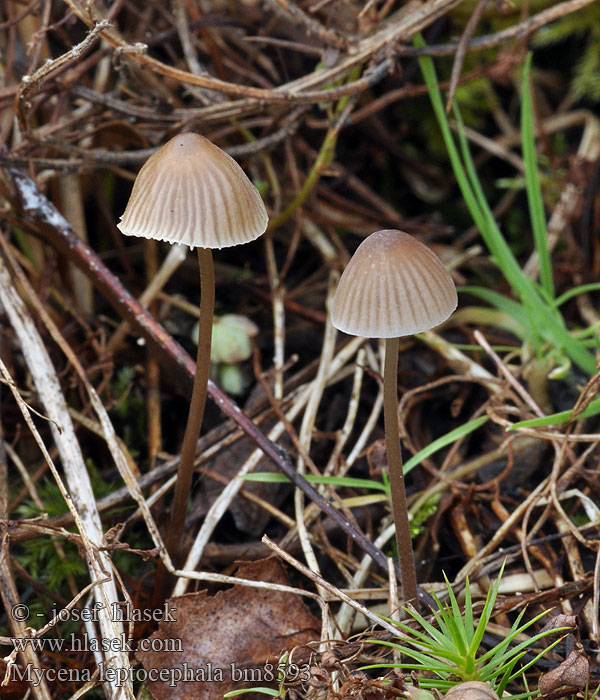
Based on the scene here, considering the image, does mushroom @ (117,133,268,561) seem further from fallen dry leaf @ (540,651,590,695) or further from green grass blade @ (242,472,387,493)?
fallen dry leaf @ (540,651,590,695)

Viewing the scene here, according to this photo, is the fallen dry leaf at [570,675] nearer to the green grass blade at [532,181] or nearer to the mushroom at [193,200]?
the mushroom at [193,200]

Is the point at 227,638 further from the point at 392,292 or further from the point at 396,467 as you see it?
the point at 392,292

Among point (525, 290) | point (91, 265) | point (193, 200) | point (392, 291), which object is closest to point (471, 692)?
point (392, 291)

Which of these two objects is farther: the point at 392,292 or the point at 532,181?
the point at 532,181

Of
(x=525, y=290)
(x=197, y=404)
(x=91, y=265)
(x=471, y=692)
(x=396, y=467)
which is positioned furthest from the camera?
(x=525, y=290)

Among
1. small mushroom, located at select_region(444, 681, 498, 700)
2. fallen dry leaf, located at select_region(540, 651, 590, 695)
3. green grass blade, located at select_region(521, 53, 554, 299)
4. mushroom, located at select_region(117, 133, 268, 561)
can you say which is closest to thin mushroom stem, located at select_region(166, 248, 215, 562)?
mushroom, located at select_region(117, 133, 268, 561)

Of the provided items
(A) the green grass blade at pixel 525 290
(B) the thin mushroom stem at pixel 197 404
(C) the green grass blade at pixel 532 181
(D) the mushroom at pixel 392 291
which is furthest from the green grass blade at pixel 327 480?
(C) the green grass blade at pixel 532 181

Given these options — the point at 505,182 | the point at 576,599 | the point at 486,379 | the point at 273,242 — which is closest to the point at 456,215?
the point at 505,182
